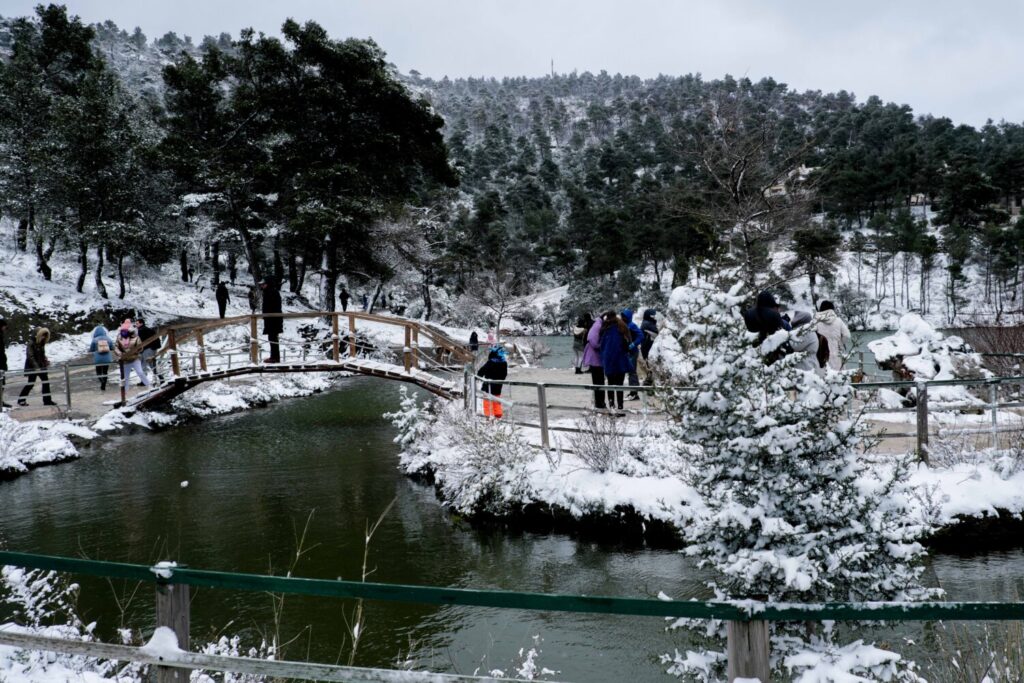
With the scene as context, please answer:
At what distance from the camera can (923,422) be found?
8734 mm

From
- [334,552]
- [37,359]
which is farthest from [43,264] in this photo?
[334,552]

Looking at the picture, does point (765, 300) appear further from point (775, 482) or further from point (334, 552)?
point (334, 552)

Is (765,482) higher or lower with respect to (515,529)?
higher

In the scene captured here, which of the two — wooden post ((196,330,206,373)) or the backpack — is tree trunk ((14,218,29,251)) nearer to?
wooden post ((196,330,206,373))

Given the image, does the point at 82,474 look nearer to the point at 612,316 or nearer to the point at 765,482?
the point at 612,316

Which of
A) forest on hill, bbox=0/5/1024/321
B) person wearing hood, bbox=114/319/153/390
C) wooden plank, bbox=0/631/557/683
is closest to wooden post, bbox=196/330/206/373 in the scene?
person wearing hood, bbox=114/319/153/390

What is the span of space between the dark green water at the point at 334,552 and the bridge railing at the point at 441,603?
349cm

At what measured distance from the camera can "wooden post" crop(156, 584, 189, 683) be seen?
7.48ft

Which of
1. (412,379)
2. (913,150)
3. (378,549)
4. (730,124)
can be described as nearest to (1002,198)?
(913,150)

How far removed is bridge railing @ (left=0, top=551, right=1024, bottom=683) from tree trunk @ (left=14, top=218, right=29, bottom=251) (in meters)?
36.7

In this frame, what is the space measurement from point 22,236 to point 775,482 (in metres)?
39.0

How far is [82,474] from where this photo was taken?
12.6 m

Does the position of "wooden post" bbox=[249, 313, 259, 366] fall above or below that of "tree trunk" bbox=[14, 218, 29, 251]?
below

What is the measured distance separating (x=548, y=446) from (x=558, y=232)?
6560 centimetres
